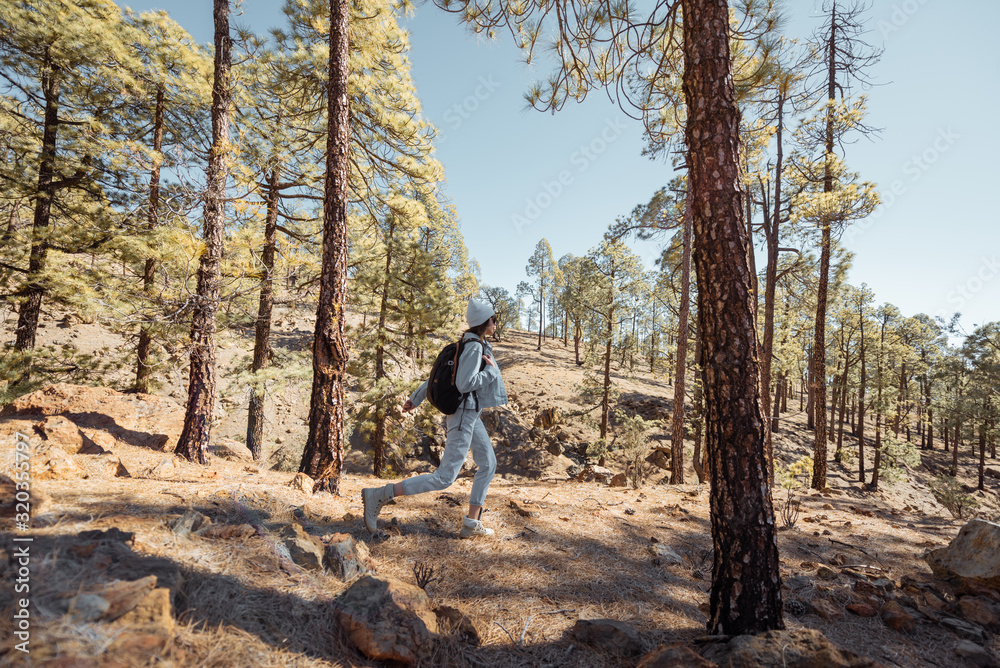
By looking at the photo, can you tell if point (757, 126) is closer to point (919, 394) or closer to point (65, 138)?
point (65, 138)

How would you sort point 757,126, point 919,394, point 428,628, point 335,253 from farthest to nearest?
1. point 919,394
2. point 757,126
3. point 335,253
4. point 428,628

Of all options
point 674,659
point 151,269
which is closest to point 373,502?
point 674,659

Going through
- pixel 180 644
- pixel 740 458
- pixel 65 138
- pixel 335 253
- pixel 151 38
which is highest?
pixel 151 38

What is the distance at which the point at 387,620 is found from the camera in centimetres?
187

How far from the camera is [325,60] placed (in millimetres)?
6969

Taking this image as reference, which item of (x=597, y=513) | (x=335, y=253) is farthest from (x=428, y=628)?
(x=335, y=253)

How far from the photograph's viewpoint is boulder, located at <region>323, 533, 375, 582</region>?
2.50 meters

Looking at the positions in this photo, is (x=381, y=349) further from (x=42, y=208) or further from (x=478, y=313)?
(x=478, y=313)

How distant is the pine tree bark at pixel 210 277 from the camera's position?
236 inches

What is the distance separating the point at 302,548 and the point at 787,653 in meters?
2.73

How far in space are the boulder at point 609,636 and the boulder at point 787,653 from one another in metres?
0.40

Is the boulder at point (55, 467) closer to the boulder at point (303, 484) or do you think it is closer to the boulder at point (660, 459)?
the boulder at point (303, 484)

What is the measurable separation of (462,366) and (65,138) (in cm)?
1016

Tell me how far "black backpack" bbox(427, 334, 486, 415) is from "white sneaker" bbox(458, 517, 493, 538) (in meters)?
1.14
